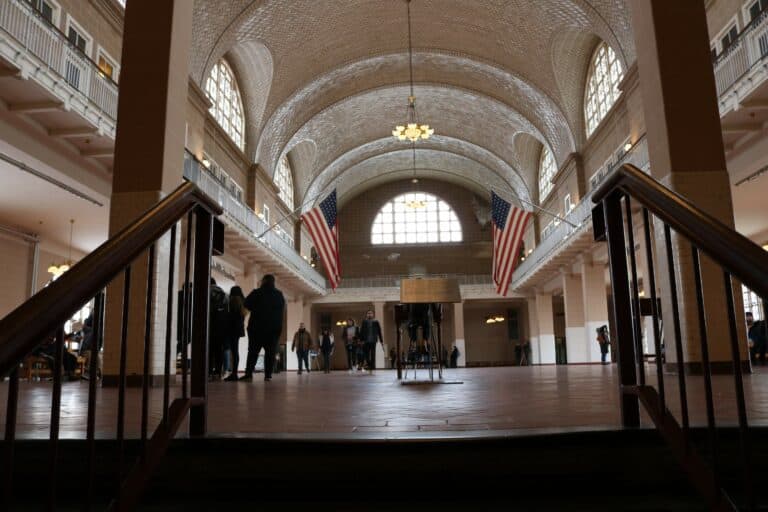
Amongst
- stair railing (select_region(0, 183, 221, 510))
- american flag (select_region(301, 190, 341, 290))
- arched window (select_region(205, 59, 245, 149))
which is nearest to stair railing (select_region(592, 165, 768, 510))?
stair railing (select_region(0, 183, 221, 510))

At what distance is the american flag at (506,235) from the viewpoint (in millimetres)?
15914

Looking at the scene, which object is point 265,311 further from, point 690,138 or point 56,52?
point 690,138

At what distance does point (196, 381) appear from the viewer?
2814mm

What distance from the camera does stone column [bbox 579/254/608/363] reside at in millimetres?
22125

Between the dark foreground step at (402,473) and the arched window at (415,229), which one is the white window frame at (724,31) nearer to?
the dark foreground step at (402,473)

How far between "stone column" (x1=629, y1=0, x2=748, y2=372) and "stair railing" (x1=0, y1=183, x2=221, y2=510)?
7.77m

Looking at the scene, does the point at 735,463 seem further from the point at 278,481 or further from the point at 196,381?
the point at 196,381

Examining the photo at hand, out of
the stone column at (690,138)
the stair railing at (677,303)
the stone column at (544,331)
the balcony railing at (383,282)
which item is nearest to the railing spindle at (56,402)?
the stair railing at (677,303)

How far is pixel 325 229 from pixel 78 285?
15126 millimetres

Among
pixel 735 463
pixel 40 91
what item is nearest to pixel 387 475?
pixel 735 463

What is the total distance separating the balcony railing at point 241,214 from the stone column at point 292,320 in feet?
7.02

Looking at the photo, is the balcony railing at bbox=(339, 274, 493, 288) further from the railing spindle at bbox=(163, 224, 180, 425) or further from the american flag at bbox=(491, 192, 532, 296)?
the railing spindle at bbox=(163, 224, 180, 425)

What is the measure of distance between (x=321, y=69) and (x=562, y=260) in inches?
456

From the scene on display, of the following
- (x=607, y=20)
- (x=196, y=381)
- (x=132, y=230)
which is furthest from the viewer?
(x=607, y=20)
